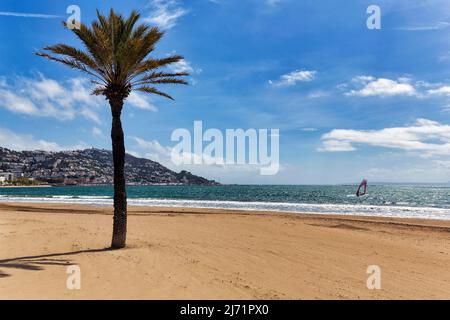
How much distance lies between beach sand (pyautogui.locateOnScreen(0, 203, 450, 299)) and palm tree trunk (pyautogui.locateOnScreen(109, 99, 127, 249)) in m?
0.66

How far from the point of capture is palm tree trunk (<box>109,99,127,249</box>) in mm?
11148

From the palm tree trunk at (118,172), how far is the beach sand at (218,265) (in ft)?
2.17

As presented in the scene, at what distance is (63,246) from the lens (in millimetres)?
11695

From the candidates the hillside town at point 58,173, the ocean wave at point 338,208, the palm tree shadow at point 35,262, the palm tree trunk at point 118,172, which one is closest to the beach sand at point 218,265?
the palm tree shadow at point 35,262

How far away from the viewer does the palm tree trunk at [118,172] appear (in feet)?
36.6

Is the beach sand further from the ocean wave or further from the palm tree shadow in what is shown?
the ocean wave

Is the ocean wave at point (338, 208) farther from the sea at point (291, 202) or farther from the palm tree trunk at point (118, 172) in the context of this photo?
the palm tree trunk at point (118, 172)

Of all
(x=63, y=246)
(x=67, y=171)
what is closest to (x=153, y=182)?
(x=67, y=171)

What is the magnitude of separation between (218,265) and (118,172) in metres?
4.61

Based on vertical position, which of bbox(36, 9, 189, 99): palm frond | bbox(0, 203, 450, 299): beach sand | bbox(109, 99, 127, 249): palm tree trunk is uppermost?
A: bbox(36, 9, 189, 99): palm frond

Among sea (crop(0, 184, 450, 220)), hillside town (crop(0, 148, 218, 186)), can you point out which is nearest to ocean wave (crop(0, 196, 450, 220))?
sea (crop(0, 184, 450, 220))

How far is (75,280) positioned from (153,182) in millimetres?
191894

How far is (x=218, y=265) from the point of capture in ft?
30.7
